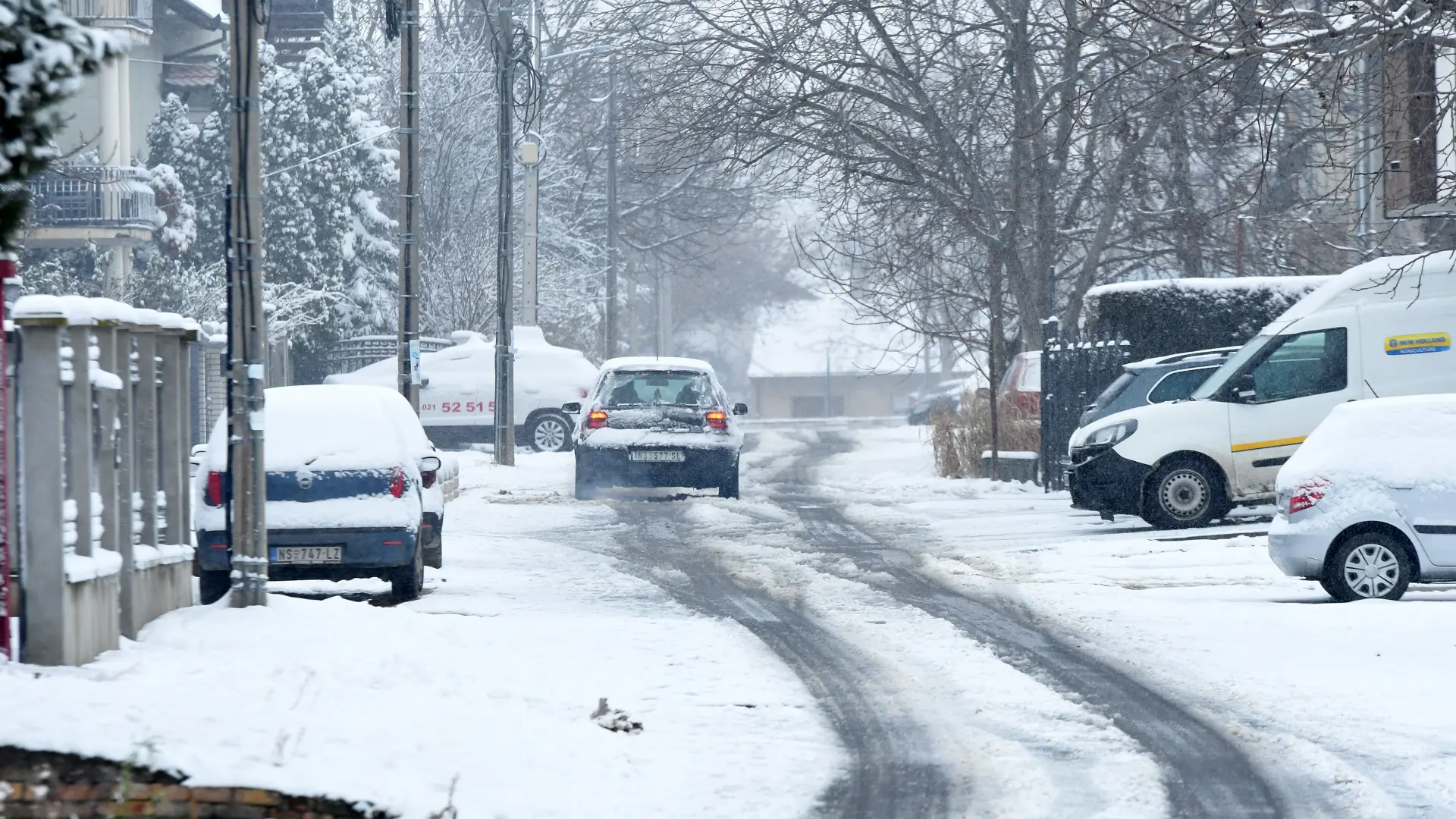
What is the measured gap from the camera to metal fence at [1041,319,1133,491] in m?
21.1

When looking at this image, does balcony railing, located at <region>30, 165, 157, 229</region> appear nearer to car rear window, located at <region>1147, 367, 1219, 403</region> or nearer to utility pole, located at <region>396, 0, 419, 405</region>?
utility pole, located at <region>396, 0, 419, 405</region>

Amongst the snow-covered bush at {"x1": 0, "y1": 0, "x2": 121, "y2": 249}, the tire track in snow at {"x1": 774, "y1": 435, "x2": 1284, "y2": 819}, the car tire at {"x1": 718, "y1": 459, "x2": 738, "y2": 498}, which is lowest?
the tire track in snow at {"x1": 774, "y1": 435, "x2": 1284, "y2": 819}

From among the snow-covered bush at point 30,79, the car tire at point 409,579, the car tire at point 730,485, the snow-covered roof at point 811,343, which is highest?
the snow-covered roof at point 811,343

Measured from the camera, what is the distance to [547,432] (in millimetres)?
31047

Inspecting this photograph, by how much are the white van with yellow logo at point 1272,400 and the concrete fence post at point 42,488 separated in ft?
39.3

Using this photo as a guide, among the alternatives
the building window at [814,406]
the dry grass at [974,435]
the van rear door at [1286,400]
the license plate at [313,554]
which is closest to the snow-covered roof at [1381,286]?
the van rear door at [1286,400]

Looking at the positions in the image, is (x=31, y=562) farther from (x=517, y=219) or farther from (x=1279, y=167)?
(x=517, y=219)

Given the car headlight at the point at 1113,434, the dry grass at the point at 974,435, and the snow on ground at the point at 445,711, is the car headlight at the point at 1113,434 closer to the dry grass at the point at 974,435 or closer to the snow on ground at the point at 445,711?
the dry grass at the point at 974,435

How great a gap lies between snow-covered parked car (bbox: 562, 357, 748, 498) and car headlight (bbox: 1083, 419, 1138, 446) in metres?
4.82

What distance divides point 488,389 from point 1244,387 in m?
17.0

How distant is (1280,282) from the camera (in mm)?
22234

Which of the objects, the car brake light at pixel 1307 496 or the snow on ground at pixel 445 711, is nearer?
the snow on ground at pixel 445 711

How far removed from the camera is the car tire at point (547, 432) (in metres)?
31.0

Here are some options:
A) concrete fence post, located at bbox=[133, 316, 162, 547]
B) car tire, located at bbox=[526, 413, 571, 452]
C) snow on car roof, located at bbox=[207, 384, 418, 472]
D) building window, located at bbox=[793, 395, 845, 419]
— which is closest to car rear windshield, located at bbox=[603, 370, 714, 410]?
snow on car roof, located at bbox=[207, 384, 418, 472]
